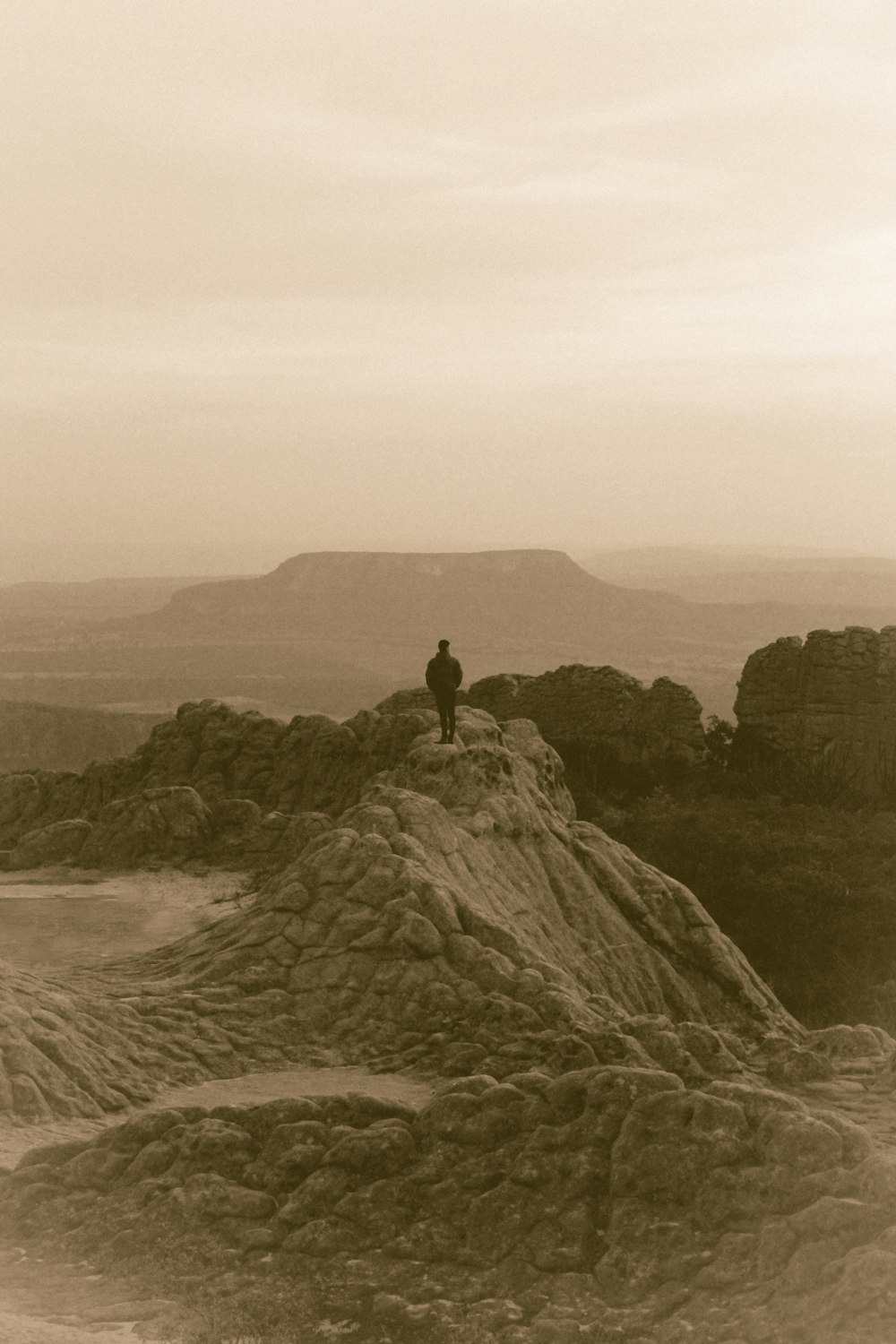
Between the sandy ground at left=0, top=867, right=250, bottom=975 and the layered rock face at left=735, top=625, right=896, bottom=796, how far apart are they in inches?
584

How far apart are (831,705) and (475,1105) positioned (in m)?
24.9

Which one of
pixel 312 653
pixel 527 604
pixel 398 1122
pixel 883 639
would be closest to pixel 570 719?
pixel 883 639

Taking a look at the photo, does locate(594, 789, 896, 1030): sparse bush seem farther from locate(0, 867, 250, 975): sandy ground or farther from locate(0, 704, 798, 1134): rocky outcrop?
locate(0, 867, 250, 975): sandy ground

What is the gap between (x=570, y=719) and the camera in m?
32.7

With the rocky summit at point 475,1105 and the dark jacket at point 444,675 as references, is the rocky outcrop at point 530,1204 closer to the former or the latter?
the rocky summit at point 475,1105

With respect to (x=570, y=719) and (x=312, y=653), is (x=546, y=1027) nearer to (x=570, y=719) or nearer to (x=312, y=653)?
(x=570, y=719)

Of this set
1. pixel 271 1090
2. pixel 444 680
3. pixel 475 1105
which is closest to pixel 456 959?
pixel 271 1090

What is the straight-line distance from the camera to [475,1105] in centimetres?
786

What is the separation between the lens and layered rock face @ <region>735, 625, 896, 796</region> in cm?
3075

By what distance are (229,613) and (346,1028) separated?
121477 millimetres

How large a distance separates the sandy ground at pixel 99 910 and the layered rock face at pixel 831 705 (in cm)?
1482

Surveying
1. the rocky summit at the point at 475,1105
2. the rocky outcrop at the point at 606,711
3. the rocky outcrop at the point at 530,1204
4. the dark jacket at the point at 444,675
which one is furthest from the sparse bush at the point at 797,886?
the rocky outcrop at the point at 530,1204

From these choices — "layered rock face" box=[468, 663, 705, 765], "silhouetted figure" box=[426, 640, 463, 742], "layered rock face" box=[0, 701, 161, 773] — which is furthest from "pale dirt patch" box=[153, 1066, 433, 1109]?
"layered rock face" box=[0, 701, 161, 773]

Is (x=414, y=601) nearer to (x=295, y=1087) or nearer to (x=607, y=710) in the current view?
(x=607, y=710)
